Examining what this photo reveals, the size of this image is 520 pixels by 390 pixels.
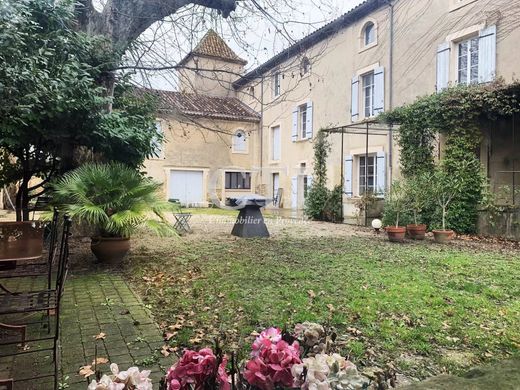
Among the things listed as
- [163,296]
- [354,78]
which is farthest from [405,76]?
[163,296]

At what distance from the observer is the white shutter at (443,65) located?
10.7 meters

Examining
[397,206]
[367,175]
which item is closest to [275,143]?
[367,175]

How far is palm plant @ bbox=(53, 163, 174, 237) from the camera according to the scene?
5.18 meters

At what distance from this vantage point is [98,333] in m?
3.00

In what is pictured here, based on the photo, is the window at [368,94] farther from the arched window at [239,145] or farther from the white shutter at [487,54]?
the arched window at [239,145]

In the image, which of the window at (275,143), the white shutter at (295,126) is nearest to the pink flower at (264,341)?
the white shutter at (295,126)

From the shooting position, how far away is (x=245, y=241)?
8.06m

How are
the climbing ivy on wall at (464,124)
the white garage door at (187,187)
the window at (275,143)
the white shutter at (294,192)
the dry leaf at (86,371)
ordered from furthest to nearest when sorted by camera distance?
the white garage door at (187,187) → the window at (275,143) → the white shutter at (294,192) → the climbing ivy on wall at (464,124) → the dry leaf at (86,371)

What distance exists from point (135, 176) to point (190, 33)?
252 centimetres

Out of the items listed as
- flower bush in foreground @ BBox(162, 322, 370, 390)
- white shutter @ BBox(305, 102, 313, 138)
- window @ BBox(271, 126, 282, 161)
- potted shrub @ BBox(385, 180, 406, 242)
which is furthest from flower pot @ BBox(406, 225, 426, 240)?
window @ BBox(271, 126, 282, 161)

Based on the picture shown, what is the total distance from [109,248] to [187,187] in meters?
15.0

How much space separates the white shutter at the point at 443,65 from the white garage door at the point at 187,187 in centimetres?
1318

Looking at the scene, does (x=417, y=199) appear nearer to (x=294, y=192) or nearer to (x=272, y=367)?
(x=272, y=367)

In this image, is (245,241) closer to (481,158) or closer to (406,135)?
(406,135)
